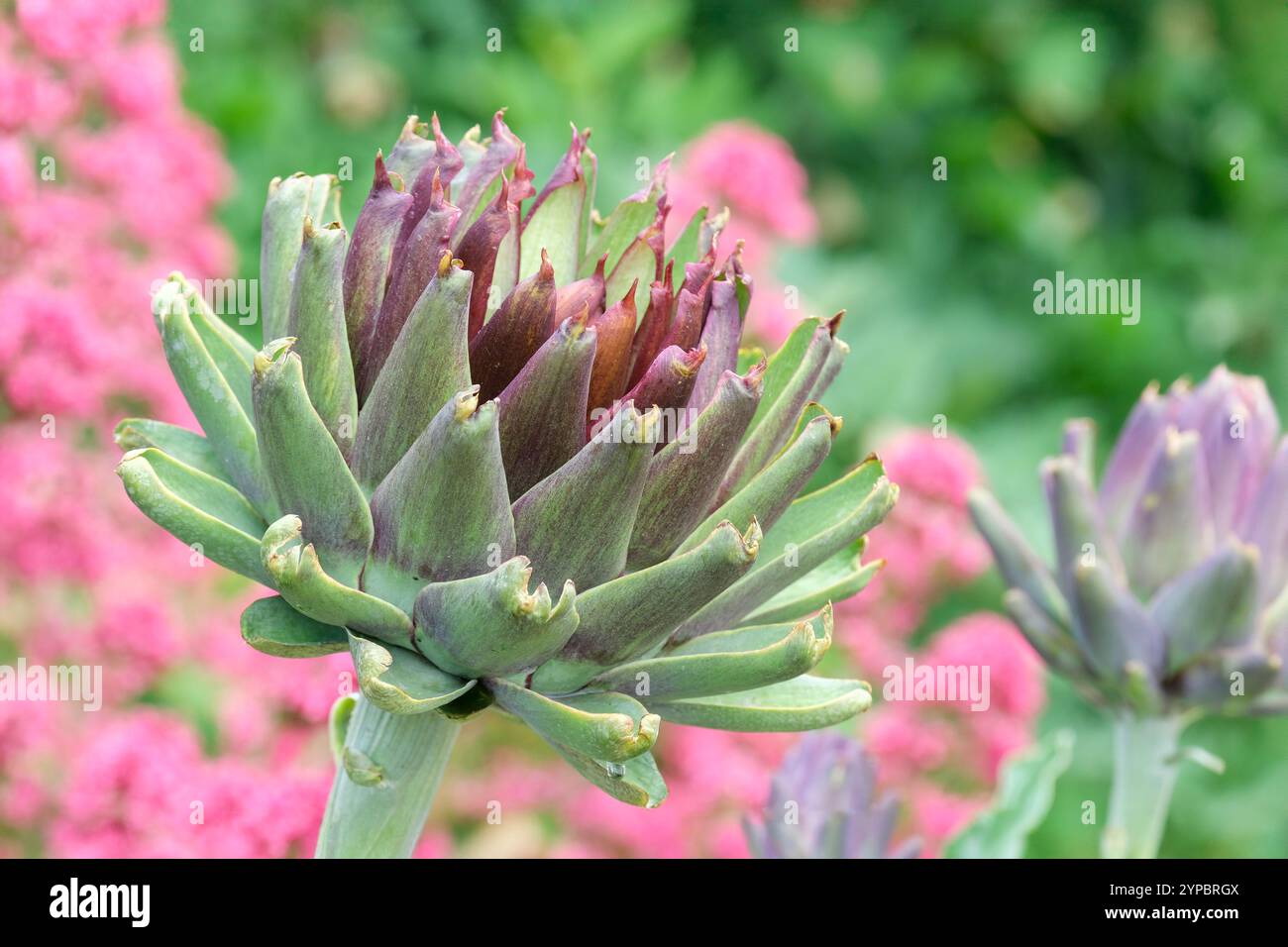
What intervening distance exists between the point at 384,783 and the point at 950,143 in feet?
7.15

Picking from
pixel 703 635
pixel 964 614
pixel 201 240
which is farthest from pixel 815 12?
pixel 703 635

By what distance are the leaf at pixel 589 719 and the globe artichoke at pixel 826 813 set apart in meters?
0.31

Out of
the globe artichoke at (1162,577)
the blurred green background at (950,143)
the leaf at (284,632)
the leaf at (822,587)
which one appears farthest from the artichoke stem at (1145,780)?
the blurred green background at (950,143)

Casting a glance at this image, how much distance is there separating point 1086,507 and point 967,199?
5.71 feet

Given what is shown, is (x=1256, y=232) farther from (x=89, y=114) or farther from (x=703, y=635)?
(x=703, y=635)

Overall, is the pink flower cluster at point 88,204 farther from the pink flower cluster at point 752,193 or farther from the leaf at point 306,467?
the leaf at point 306,467

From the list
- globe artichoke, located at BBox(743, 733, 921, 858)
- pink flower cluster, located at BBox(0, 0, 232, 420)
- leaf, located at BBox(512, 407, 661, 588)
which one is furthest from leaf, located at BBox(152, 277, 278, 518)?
pink flower cluster, located at BBox(0, 0, 232, 420)

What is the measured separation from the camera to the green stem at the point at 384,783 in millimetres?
558

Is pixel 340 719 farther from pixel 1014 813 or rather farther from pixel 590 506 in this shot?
pixel 1014 813

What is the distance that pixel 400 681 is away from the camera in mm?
521

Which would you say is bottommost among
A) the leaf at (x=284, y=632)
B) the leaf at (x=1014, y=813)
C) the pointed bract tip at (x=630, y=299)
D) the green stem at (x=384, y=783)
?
Result: the leaf at (x=1014, y=813)

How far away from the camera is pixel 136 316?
4.03ft

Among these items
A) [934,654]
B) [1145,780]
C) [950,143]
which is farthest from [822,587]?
[950,143]

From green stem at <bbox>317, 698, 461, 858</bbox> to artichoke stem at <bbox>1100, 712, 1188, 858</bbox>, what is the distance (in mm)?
460
